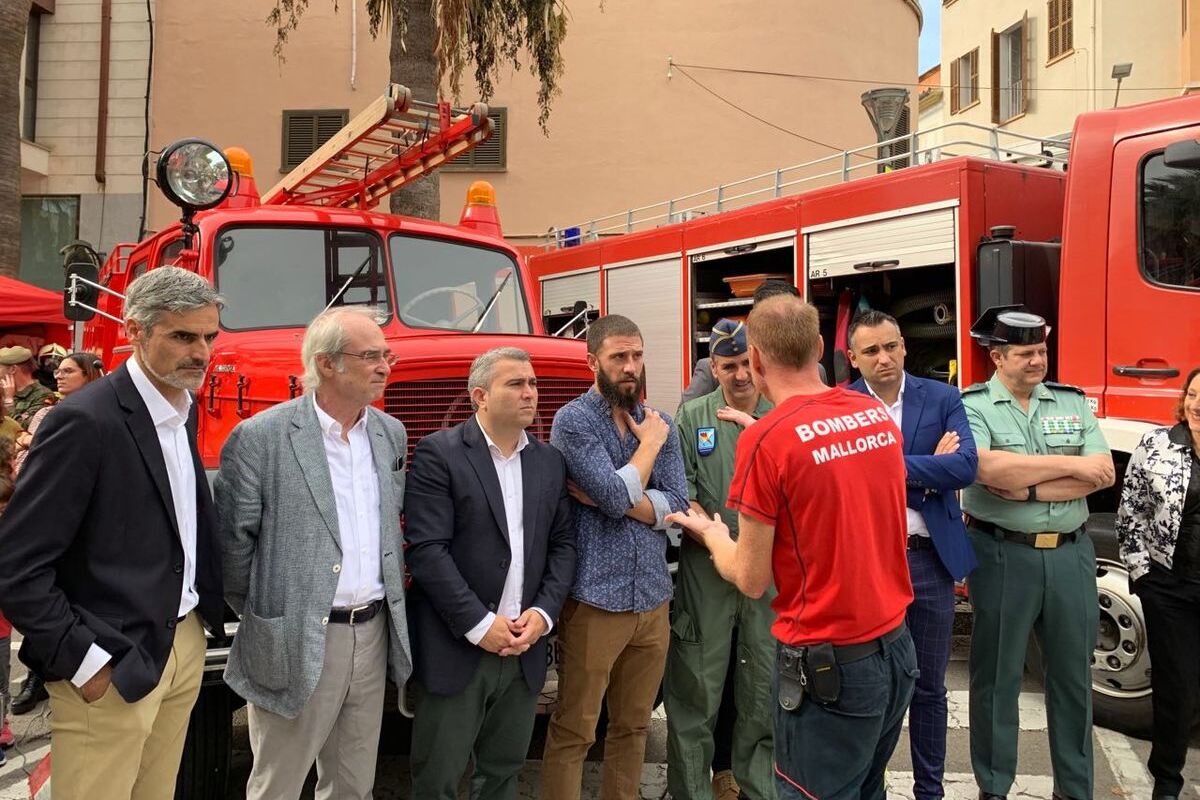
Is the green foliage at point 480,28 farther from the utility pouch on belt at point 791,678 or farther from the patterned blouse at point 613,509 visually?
the utility pouch on belt at point 791,678

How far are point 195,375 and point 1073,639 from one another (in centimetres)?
314

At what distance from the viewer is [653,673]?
3.38 metres

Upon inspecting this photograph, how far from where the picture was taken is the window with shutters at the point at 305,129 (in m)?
16.1

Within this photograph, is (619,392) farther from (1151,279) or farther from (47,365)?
(47,365)

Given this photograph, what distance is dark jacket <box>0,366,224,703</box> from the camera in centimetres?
221

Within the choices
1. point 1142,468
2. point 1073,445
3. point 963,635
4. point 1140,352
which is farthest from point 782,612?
point 963,635

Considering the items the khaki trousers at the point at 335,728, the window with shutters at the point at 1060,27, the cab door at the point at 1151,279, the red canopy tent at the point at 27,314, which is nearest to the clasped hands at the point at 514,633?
the khaki trousers at the point at 335,728

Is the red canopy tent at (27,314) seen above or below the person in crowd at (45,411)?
above

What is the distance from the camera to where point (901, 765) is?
4.26 metres

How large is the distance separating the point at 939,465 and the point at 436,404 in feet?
6.41

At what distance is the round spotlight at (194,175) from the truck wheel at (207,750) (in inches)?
96.7

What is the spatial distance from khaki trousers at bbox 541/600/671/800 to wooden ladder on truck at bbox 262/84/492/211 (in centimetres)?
312

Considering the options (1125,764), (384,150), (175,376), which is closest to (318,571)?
(175,376)

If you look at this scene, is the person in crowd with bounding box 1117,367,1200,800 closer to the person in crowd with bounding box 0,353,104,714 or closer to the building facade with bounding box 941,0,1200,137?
the person in crowd with bounding box 0,353,104,714
